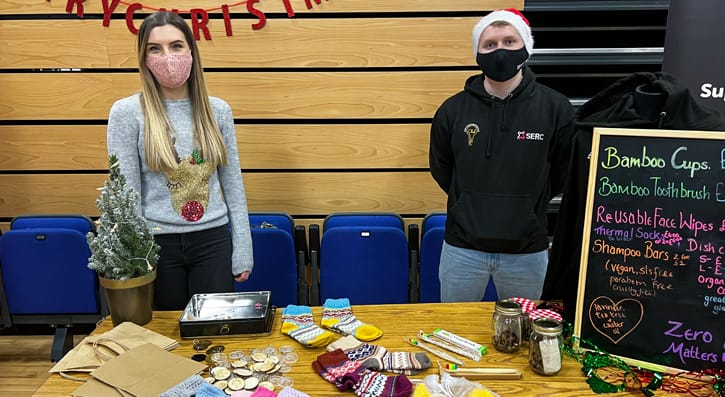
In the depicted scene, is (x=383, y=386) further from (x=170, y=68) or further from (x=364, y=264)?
(x=364, y=264)

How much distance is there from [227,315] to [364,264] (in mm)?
1477

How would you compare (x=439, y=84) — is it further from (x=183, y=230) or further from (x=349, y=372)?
(x=349, y=372)

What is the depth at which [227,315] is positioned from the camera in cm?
172

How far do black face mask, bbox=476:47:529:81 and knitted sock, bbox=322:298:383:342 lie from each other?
1.16 m

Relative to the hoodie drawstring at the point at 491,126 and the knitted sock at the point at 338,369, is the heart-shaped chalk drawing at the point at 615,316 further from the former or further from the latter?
the hoodie drawstring at the point at 491,126

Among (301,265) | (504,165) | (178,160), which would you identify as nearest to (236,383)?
(178,160)

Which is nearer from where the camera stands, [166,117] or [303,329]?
[303,329]

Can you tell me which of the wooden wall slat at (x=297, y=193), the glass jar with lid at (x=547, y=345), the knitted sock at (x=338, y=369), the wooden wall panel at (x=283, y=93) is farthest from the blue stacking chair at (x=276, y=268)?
the glass jar with lid at (x=547, y=345)

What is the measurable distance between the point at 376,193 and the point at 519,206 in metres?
1.57

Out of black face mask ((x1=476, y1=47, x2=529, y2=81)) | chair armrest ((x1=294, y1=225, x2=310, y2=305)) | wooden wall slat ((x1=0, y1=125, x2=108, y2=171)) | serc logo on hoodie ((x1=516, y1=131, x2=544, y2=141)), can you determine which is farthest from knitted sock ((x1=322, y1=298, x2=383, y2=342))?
wooden wall slat ((x1=0, y1=125, x2=108, y2=171))

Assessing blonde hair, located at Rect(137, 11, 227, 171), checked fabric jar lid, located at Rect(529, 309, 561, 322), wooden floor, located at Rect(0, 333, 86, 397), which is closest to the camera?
checked fabric jar lid, located at Rect(529, 309, 561, 322)

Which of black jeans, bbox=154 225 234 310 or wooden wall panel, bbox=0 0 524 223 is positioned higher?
wooden wall panel, bbox=0 0 524 223

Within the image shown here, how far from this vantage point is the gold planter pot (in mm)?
1653

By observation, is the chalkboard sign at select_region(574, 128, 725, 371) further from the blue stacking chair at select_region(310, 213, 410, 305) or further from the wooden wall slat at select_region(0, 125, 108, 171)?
the wooden wall slat at select_region(0, 125, 108, 171)
